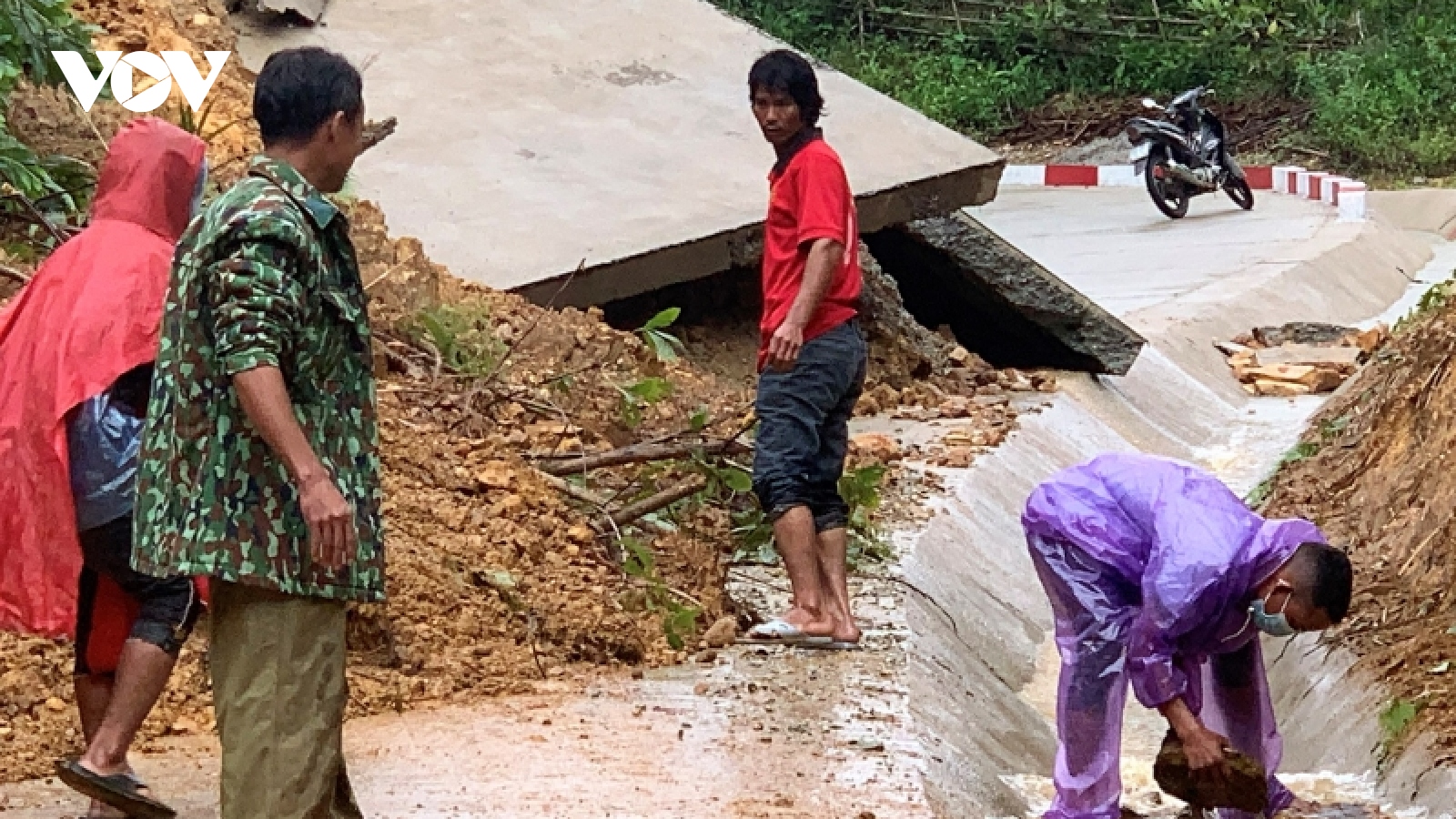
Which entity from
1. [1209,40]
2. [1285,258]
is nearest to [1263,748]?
[1285,258]

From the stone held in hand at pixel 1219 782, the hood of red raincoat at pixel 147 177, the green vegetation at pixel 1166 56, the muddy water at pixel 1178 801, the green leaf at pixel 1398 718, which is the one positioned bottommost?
the green vegetation at pixel 1166 56

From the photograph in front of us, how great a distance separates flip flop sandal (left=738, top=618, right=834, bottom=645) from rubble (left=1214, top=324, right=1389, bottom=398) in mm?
6857

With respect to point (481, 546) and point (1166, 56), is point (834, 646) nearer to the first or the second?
point (481, 546)

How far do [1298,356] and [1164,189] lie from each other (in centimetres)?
718

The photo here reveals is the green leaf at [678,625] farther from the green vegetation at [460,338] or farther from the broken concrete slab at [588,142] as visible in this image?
the broken concrete slab at [588,142]

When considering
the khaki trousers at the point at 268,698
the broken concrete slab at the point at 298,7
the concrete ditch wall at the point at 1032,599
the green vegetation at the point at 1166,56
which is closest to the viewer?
the khaki trousers at the point at 268,698

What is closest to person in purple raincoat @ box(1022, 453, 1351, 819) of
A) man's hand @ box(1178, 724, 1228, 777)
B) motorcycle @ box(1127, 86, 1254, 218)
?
man's hand @ box(1178, 724, 1228, 777)

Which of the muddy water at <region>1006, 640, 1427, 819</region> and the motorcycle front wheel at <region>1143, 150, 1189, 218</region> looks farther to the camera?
the motorcycle front wheel at <region>1143, 150, 1189, 218</region>

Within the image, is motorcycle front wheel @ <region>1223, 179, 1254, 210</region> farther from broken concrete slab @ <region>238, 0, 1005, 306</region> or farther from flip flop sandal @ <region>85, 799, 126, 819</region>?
flip flop sandal @ <region>85, 799, 126, 819</region>

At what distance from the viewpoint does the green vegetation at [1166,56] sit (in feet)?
79.2

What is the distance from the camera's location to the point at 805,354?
A: 5750 mm

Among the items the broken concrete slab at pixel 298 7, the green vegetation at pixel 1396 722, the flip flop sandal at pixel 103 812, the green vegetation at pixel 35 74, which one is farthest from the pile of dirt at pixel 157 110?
the green vegetation at pixel 1396 722

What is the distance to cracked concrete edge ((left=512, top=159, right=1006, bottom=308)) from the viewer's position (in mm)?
8297

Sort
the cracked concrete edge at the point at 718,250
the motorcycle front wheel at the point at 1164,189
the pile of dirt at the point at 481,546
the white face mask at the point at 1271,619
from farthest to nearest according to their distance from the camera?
1. the motorcycle front wheel at the point at 1164,189
2. the cracked concrete edge at the point at 718,250
3. the pile of dirt at the point at 481,546
4. the white face mask at the point at 1271,619
